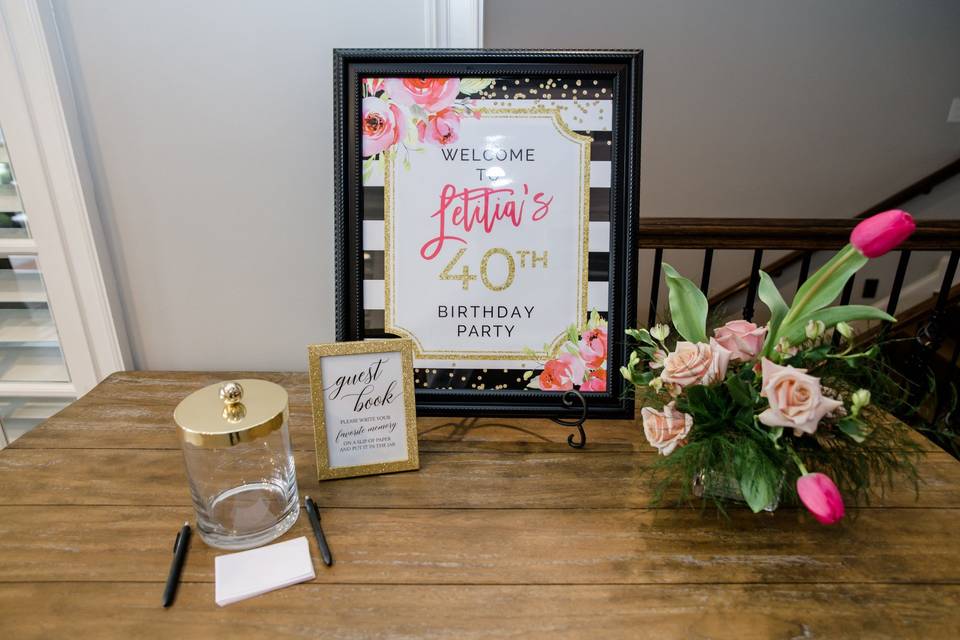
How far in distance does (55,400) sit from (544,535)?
1.10 m

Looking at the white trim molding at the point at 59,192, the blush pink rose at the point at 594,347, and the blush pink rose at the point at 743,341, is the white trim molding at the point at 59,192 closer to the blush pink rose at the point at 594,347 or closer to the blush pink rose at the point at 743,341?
the blush pink rose at the point at 594,347

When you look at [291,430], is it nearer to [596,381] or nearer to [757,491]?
[596,381]

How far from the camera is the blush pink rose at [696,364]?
2.02 ft

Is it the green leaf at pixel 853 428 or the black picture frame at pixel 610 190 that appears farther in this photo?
the black picture frame at pixel 610 190

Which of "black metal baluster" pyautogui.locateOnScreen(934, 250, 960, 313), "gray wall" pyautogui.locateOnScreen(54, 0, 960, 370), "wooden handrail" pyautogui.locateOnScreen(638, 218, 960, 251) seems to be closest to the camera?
"gray wall" pyautogui.locateOnScreen(54, 0, 960, 370)

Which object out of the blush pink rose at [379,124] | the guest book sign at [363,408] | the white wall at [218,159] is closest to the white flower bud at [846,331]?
the guest book sign at [363,408]

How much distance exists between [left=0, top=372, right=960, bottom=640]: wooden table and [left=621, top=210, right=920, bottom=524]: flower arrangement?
0.07m

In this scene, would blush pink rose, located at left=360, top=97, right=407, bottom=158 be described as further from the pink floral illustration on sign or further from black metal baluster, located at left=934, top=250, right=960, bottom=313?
black metal baluster, located at left=934, top=250, right=960, bottom=313

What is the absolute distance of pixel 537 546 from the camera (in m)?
0.62

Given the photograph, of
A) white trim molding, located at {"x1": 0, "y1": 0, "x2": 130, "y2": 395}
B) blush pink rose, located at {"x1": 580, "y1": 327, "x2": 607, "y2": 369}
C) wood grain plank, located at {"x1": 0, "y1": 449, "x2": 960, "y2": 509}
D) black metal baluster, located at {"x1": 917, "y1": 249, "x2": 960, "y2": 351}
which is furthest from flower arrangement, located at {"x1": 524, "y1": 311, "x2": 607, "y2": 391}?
black metal baluster, located at {"x1": 917, "y1": 249, "x2": 960, "y2": 351}

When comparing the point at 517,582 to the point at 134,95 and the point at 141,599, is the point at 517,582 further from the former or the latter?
the point at 134,95

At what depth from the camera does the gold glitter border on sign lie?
0.80 m

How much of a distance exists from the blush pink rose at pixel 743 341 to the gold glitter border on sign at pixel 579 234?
0.22m

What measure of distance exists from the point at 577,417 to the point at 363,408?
329 mm
